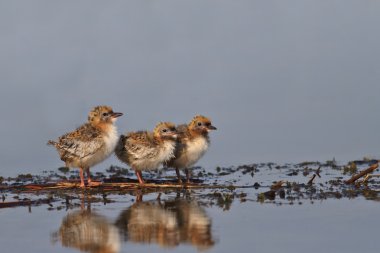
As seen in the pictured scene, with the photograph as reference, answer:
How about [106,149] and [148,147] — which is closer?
[106,149]

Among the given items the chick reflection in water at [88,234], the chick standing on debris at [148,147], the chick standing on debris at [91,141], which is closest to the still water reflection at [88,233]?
the chick reflection in water at [88,234]

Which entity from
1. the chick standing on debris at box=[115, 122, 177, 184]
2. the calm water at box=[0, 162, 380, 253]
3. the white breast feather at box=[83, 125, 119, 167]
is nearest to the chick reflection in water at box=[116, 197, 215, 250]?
the calm water at box=[0, 162, 380, 253]

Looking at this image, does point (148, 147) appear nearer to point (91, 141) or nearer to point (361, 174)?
point (91, 141)

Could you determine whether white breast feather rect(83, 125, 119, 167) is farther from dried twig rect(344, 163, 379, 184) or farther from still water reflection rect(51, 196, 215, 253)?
dried twig rect(344, 163, 379, 184)

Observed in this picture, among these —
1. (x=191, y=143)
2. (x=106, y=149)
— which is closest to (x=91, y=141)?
(x=106, y=149)

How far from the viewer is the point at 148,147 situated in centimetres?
1417

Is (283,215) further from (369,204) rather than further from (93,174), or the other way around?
(93,174)

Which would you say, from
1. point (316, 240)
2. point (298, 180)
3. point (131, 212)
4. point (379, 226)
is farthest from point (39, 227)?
point (298, 180)

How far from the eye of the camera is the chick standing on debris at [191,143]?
14750mm

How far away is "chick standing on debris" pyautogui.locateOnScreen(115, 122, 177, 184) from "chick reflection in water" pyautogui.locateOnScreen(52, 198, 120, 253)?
2.95 meters

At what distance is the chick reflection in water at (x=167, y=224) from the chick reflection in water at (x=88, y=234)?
19 centimetres

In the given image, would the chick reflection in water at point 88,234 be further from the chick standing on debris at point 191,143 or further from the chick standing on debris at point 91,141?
the chick standing on debris at point 191,143

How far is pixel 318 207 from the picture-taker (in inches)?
461

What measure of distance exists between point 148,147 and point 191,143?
0.97 metres
